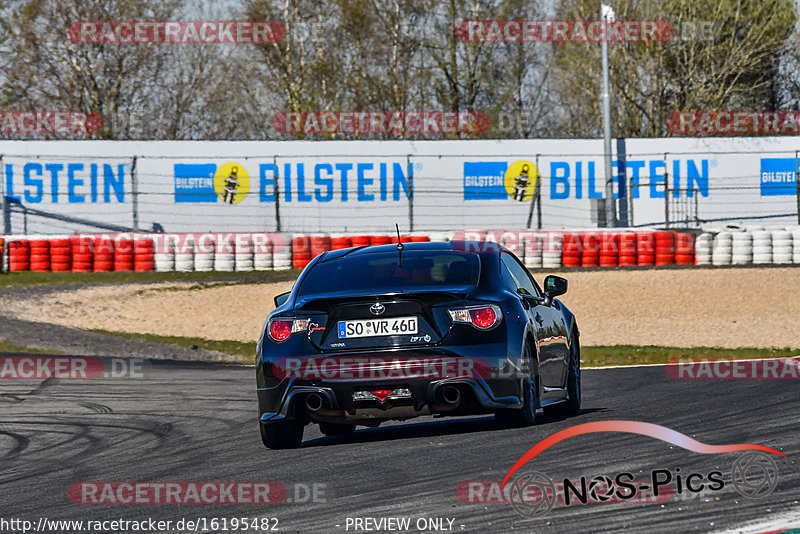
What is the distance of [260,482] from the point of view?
659 cm

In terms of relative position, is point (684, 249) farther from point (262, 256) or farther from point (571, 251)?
point (262, 256)

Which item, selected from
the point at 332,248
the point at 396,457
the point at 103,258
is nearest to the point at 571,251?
the point at 332,248

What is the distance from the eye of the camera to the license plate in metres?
7.50

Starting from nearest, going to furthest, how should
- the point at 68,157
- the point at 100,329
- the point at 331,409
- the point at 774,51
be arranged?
the point at 331,409, the point at 100,329, the point at 68,157, the point at 774,51

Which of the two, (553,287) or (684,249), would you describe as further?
(684,249)

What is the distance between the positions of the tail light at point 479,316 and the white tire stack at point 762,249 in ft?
74.7

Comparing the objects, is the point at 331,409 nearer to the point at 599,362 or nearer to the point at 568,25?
the point at 599,362

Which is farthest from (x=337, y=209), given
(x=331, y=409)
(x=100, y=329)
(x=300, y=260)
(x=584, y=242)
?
(x=331, y=409)

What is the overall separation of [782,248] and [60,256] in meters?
17.0

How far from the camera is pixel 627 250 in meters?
29.1

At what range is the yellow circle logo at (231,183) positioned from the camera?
3434 cm

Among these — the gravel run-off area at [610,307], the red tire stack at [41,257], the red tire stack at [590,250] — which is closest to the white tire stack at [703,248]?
the gravel run-off area at [610,307]

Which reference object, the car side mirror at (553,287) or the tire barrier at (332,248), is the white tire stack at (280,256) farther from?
the car side mirror at (553,287)

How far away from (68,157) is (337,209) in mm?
7520
